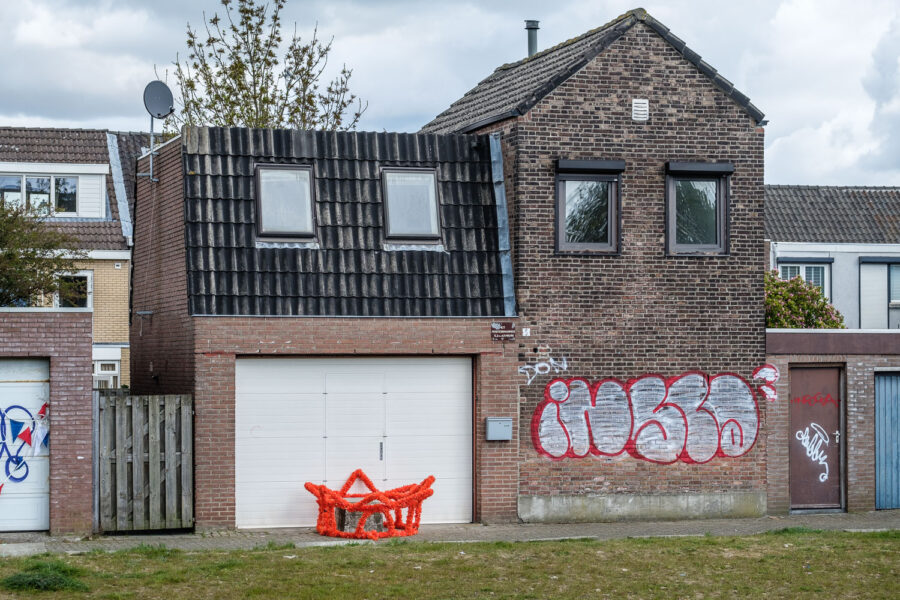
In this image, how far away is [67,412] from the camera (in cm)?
1638

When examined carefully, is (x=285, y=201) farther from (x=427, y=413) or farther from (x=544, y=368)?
(x=544, y=368)

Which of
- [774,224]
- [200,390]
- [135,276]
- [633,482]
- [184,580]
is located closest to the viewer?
[184,580]

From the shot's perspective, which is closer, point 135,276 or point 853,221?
point 135,276

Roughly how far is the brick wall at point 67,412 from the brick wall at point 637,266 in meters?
6.02

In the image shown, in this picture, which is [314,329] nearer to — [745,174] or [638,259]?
[638,259]

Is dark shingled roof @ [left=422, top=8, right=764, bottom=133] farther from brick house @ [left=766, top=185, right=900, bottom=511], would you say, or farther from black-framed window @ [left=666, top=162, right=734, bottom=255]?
brick house @ [left=766, top=185, right=900, bottom=511]

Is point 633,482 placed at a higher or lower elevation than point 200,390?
lower

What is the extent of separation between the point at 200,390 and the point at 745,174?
28.8 feet

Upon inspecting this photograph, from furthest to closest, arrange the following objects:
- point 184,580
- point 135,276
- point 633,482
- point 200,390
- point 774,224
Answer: point 774,224, point 135,276, point 633,482, point 200,390, point 184,580

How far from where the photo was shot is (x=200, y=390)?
1692cm

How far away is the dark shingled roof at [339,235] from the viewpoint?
56.9ft

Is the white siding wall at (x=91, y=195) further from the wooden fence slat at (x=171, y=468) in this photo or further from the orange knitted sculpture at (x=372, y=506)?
the orange knitted sculpture at (x=372, y=506)

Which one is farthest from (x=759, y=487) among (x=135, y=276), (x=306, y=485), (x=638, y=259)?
(x=135, y=276)

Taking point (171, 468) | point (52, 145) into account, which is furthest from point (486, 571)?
point (52, 145)
